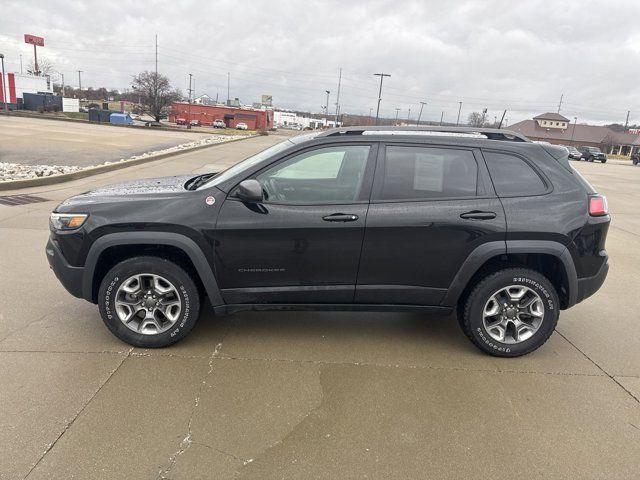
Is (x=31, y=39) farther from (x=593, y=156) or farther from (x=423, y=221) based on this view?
(x=423, y=221)

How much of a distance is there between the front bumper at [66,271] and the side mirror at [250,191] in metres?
1.36

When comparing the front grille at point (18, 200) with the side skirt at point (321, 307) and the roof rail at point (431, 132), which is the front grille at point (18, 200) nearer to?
the side skirt at point (321, 307)

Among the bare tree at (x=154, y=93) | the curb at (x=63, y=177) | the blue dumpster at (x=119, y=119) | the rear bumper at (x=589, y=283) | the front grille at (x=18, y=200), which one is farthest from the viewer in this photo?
the bare tree at (x=154, y=93)

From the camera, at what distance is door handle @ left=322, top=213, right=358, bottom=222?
11.4 ft

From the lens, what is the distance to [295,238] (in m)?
3.46

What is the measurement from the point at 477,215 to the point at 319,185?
4.25 feet

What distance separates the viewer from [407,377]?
3.42m

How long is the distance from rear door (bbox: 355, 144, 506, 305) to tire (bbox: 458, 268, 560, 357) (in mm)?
279

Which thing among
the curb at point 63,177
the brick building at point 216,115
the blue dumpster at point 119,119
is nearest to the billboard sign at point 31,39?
the brick building at point 216,115

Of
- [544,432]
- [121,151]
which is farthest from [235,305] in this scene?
[121,151]

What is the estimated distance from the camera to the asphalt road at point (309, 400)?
2.54 meters

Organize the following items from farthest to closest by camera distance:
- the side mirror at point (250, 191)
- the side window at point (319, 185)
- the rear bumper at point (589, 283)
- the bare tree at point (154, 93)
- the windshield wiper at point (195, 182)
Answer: the bare tree at point (154, 93)
the windshield wiper at point (195, 182)
the rear bumper at point (589, 283)
the side window at point (319, 185)
the side mirror at point (250, 191)

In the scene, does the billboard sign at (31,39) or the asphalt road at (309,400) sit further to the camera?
the billboard sign at (31,39)

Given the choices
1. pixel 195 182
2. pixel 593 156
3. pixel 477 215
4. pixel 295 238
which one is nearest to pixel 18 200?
pixel 195 182
